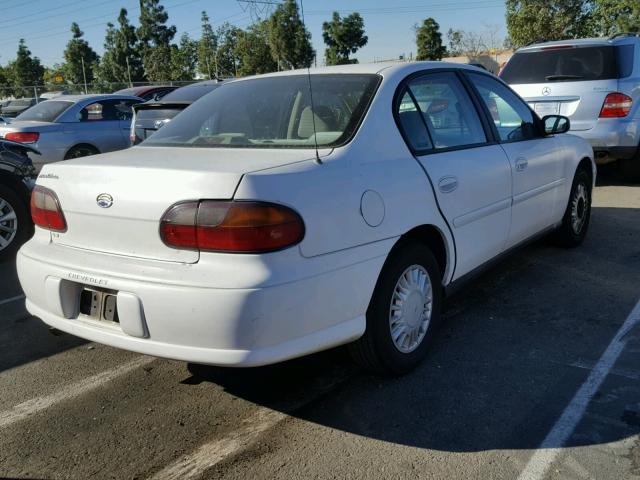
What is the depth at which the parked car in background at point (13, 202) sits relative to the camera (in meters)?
5.80

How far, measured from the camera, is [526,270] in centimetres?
500

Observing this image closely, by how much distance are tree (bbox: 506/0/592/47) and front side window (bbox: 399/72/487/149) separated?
1268 inches

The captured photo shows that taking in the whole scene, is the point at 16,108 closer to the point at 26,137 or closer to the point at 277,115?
the point at 26,137

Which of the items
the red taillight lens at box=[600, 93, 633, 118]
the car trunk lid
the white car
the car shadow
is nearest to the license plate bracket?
the white car

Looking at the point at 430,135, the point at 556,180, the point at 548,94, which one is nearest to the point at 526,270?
the point at 556,180

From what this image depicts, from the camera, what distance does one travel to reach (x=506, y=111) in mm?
4461

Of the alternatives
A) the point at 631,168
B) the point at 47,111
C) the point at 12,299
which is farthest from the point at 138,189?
the point at 47,111

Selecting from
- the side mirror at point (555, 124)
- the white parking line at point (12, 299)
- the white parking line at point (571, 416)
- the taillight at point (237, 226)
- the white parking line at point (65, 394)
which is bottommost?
the white parking line at point (571, 416)

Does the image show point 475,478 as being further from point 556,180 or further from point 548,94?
point 548,94

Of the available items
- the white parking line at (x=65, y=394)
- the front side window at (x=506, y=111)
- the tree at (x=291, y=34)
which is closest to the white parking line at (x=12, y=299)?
the white parking line at (x=65, y=394)

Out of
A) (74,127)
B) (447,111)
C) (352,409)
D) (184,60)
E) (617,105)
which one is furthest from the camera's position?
(184,60)

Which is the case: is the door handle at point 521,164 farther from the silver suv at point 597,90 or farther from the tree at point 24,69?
the tree at point 24,69

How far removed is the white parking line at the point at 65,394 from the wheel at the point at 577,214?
3.65 meters

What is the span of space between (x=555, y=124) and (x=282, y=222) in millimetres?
3170
